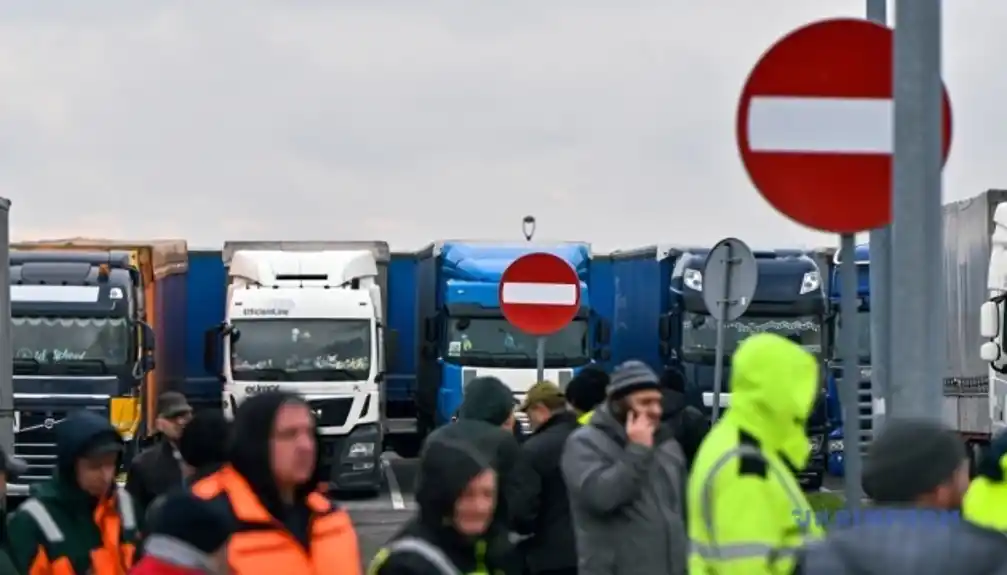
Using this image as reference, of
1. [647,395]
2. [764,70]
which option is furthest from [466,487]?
[647,395]

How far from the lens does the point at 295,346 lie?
26.0 m

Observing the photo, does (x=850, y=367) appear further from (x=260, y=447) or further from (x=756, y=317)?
(x=756, y=317)

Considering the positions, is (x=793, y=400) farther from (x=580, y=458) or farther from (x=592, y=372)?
(x=592, y=372)

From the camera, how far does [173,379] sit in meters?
30.7

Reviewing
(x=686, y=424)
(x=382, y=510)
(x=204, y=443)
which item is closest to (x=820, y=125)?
(x=204, y=443)

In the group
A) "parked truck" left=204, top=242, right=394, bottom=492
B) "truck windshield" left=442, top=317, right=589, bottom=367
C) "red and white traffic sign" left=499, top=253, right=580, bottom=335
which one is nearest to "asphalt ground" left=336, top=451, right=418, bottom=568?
"parked truck" left=204, top=242, right=394, bottom=492

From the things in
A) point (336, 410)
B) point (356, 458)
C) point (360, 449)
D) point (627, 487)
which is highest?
point (627, 487)

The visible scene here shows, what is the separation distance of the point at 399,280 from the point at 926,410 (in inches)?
1066

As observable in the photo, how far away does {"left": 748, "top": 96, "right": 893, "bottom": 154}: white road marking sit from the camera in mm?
5805

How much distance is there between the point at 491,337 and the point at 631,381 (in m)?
19.1

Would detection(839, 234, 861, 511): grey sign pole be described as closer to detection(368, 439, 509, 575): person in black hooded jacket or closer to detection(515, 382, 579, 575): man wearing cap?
detection(368, 439, 509, 575): person in black hooded jacket

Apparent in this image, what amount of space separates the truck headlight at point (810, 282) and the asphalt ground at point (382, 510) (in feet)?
18.6

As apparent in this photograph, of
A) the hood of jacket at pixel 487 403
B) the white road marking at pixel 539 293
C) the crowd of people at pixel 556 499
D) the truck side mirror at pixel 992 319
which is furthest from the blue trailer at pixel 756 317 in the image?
the crowd of people at pixel 556 499

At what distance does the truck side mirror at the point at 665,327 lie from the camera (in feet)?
89.5
